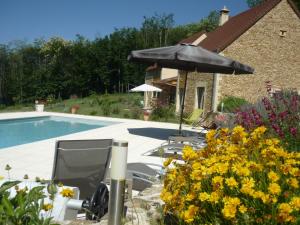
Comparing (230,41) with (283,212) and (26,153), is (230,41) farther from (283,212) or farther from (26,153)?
(283,212)

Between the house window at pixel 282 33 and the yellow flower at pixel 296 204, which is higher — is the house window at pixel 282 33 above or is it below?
above

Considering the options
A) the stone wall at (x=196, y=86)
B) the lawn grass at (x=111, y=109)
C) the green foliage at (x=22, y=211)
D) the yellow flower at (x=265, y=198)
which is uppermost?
the stone wall at (x=196, y=86)

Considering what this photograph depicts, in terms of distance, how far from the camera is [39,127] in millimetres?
16891

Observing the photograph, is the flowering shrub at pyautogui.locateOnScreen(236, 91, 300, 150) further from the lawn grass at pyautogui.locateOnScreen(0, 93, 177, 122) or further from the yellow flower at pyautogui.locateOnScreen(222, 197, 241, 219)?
the lawn grass at pyautogui.locateOnScreen(0, 93, 177, 122)

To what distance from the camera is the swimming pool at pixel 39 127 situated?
552 inches

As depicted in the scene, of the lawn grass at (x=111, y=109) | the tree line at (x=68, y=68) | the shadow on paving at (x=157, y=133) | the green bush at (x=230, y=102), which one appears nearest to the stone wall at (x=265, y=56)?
the green bush at (x=230, y=102)

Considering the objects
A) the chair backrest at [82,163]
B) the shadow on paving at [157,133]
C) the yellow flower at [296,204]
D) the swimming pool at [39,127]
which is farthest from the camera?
the swimming pool at [39,127]

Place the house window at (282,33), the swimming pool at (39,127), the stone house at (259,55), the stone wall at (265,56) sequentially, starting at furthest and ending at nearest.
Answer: the house window at (282,33)
the stone wall at (265,56)
the stone house at (259,55)
the swimming pool at (39,127)

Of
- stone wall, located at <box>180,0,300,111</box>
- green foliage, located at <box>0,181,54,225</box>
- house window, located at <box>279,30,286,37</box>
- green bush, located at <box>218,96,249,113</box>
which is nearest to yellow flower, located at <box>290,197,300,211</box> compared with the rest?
green foliage, located at <box>0,181,54,225</box>

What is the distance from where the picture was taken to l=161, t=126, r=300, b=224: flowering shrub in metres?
1.78

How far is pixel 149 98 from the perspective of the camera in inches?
1123

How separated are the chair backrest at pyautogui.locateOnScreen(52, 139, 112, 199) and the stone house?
13.9 metres

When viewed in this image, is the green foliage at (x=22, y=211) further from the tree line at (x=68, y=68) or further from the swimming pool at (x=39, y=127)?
the tree line at (x=68, y=68)

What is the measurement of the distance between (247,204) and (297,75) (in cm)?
1963
